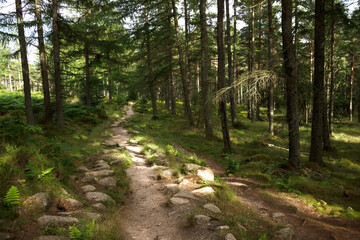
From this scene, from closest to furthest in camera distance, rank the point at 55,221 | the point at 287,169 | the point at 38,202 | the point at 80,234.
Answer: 1. the point at 80,234
2. the point at 55,221
3. the point at 38,202
4. the point at 287,169

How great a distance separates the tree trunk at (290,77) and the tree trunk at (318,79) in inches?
87.7

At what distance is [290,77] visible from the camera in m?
7.34

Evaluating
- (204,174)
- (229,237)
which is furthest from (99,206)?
(204,174)

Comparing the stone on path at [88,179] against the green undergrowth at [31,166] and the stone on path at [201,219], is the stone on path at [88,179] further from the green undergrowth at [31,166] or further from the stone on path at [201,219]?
the stone on path at [201,219]

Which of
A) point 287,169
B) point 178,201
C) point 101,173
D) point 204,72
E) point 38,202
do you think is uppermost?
point 204,72

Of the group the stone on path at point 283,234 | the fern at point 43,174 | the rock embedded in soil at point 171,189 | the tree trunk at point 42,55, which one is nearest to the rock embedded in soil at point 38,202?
the fern at point 43,174

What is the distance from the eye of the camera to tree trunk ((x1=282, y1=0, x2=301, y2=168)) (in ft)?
23.5

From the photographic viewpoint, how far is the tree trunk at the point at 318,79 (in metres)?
8.79

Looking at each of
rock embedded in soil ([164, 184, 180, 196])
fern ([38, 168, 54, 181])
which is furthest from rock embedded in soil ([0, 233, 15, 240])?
rock embedded in soil ([164, 184, 180, 196])

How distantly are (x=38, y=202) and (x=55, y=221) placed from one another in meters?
0.65

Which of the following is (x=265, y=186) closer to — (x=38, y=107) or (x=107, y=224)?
(x=107, y=224)

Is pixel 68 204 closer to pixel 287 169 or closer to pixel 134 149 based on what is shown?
pixel 134 149

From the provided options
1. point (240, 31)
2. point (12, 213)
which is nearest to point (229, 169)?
point (12, 213)

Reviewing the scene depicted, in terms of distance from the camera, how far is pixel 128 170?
7.65 meters
